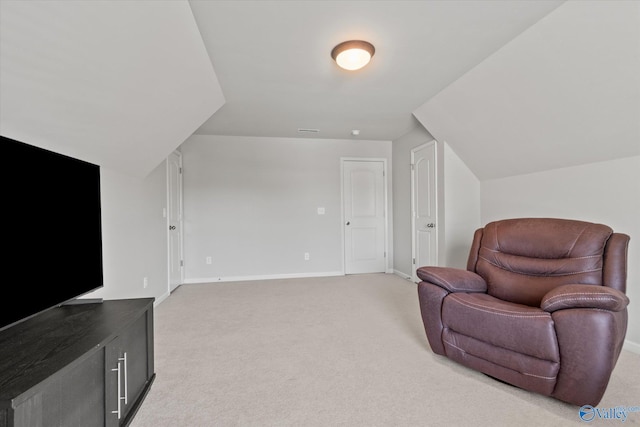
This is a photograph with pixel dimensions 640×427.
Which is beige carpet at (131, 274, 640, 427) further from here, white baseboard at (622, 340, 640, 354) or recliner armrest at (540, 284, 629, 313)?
recliner armrest at (540, 284, 629, 313)

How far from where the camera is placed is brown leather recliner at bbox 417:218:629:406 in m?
1.48

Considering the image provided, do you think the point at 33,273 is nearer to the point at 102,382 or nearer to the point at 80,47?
the point at 102,382

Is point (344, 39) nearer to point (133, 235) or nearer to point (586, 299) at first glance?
point (586, 299)

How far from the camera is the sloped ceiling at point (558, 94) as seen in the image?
179 cm

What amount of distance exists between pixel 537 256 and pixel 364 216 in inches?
124

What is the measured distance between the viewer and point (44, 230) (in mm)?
1406

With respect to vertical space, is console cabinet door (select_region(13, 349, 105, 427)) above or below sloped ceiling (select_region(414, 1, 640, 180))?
below

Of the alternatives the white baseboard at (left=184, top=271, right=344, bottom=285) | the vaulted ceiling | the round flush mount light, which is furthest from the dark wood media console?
the white baseboard at (left=184, top=271, right=344, bottom=285)

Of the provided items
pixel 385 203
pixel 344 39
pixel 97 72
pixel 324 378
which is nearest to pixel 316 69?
pixel 344 39

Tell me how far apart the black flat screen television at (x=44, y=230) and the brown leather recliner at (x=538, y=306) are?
217 cm

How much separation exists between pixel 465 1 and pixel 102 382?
274 cm

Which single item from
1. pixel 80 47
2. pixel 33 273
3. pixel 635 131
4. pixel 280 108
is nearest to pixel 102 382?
pixel 33 273

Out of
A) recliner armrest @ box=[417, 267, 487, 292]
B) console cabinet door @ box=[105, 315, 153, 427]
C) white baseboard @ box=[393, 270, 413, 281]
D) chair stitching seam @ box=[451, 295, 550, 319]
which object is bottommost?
white baseboard @ box=[393, 270, 413, 281]

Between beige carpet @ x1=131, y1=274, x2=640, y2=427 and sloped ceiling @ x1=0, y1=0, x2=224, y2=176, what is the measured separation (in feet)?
5.33
